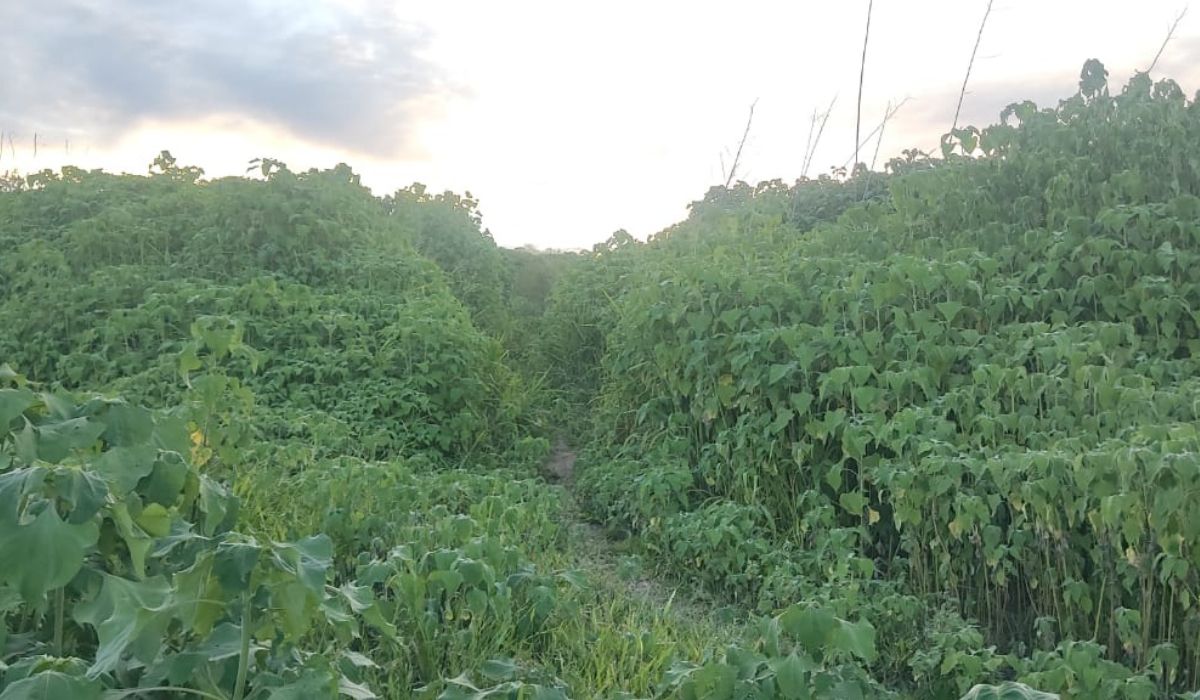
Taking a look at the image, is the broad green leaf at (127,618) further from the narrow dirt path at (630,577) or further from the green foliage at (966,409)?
the green foliage at (966,409)

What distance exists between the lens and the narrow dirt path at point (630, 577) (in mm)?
4066

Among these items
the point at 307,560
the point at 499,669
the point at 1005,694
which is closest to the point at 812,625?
the point at 1005,694

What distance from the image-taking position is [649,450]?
5.88m

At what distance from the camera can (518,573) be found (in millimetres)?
3498

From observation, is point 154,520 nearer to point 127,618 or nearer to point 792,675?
point 127,618

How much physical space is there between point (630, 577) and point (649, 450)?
1.64 meters

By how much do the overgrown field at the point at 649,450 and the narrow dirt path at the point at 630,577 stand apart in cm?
3

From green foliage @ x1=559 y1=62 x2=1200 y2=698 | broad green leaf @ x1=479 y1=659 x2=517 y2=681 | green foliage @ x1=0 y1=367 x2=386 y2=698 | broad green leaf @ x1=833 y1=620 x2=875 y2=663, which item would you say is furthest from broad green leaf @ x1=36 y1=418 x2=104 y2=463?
green foliage @ x1=559 y1=62 x2=1200 y2=698

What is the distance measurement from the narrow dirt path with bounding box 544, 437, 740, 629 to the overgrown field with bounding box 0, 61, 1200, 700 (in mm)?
31

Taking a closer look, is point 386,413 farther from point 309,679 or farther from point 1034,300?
point 309,679

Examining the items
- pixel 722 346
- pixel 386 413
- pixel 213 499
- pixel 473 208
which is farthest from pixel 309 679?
pixel 473 208

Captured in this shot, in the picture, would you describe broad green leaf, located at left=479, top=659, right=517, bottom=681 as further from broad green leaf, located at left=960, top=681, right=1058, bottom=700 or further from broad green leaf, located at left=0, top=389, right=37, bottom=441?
broad green leaf, located at left=0, top=389, right=37, bottom=441

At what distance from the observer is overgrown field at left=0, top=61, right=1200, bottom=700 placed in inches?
85.4

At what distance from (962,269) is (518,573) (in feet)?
9.34
